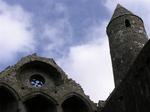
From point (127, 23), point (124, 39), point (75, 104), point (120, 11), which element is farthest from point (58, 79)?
point (120, 11)

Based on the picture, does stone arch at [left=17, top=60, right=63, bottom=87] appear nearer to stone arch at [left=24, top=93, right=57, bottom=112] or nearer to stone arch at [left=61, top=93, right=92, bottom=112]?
stone arch at [left=61, top=93, right=92, bottom=112]

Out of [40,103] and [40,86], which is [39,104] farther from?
[40,86]

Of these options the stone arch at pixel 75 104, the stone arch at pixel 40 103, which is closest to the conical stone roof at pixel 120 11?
the stone arch at pixel 75 104

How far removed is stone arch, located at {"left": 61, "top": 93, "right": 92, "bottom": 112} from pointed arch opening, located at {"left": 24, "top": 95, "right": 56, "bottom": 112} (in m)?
0.51

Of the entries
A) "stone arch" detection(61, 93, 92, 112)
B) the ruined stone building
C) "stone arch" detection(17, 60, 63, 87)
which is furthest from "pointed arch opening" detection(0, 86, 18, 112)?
"stone arch" detection(61, 93, 92, 112)

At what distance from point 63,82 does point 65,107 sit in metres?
1.01

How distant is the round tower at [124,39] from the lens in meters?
15.2

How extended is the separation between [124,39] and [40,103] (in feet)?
14.1

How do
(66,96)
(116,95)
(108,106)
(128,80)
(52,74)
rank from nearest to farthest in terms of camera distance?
(128,80), (116,95), (108,106), (66,96), (52,74)

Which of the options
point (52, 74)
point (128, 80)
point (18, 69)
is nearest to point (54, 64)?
point (52, 74)

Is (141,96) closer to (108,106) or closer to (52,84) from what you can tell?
(108,106)

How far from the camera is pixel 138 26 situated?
16.6m

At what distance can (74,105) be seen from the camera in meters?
15.6

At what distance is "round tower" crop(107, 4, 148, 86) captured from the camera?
15.2m
